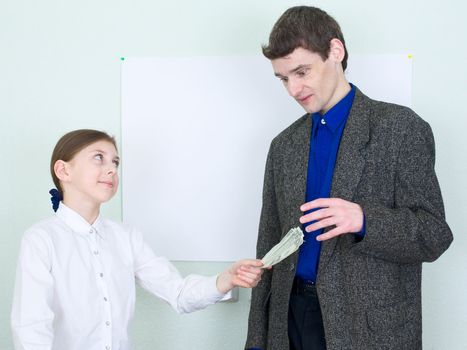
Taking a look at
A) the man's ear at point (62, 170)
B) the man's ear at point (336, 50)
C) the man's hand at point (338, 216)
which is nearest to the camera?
the man's hand at point (338, 216)

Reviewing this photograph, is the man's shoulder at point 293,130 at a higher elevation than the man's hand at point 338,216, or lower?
higher

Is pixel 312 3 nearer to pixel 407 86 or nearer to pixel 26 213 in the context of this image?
pixel 407 86

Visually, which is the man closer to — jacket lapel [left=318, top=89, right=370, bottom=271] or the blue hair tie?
jacket lapel [left=318, top=89, right=370, bottom=271]

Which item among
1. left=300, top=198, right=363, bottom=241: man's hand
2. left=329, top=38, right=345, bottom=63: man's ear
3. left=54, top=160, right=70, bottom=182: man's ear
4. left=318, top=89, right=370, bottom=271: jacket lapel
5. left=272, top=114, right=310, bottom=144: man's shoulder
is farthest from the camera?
left=54, top=160, right=70, bottom=182: man's ear

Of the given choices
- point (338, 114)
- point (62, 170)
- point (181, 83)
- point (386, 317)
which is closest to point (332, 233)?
point (386, 317)

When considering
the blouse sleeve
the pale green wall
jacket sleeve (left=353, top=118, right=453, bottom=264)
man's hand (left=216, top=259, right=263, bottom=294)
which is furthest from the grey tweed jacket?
the pale green wall

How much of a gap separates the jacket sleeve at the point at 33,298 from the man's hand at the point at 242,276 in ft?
1.76

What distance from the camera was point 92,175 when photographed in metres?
1.82

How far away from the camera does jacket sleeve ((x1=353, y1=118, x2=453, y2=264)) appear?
4.61 ft

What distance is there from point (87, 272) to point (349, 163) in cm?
89

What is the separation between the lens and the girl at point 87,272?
5.41 ft

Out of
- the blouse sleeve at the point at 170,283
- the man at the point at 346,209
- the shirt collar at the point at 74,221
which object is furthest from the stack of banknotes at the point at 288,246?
the shirt collar at the point at 74,221

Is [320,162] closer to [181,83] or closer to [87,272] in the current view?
[87,272]

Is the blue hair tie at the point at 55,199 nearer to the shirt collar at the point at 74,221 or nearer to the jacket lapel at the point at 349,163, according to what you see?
the shirt collar at the point at 74,221
